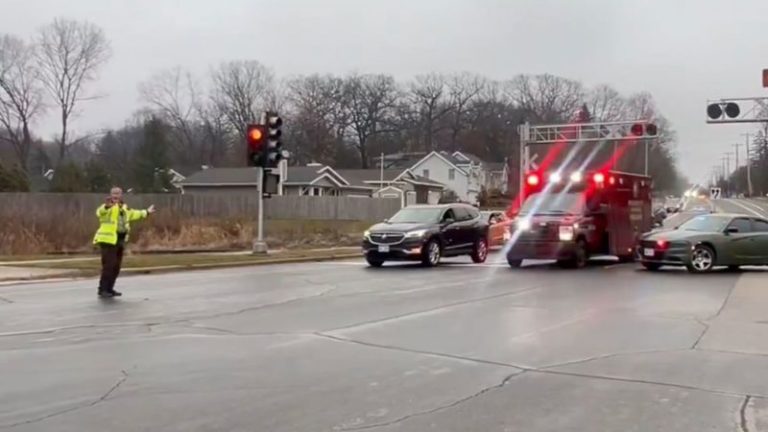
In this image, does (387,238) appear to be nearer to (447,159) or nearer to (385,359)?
(385,359)

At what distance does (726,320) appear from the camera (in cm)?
1123

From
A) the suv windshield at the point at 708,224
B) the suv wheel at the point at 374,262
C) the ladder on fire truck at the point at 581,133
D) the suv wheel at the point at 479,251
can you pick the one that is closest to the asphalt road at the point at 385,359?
the suv windshield at the point at 708,224

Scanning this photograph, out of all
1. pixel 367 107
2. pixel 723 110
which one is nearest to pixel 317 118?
pixel 367 107

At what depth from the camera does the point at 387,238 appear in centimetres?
2105

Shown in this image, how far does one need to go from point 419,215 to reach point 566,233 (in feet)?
13.5

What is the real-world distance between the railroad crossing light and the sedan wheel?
37.0 ft

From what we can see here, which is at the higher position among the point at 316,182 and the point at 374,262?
the point at 316,182

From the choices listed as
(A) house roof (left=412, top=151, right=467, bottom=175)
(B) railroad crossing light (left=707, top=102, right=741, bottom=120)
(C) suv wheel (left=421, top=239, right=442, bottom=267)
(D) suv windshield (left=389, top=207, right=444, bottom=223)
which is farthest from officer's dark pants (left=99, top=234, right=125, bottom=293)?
(A) house roof (left=412, top=151, right=467, bottom=175)

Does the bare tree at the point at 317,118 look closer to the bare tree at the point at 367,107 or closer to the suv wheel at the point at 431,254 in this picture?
the bare tree at the point at 367,107

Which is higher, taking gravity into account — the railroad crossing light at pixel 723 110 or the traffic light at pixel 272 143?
the railroad crossing light at pixel 723 110

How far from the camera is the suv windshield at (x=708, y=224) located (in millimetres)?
19609

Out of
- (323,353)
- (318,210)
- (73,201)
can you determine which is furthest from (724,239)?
(318,210)

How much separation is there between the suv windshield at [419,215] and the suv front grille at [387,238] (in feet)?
3.27

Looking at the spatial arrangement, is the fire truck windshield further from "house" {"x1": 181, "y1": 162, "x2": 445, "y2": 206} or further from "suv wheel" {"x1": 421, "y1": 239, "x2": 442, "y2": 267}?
"house" {"x1": 181, "y1": 162, "x2": 445, "y2": 206}
